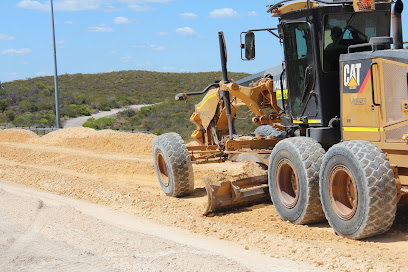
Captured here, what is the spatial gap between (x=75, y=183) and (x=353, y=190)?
7.34 m

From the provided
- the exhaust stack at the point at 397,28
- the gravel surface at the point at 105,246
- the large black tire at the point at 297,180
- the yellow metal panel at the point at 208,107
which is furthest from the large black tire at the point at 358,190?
the yellow metal panel at the point at 208,107

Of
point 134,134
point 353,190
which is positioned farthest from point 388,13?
point 134,134

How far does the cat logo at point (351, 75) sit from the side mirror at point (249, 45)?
182cm

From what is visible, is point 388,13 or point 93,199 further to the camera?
point 93,199

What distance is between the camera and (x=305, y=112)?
29.1 ft

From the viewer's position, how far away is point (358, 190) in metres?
6.83

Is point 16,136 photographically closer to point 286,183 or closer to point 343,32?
point 286,183

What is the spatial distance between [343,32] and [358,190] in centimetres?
273

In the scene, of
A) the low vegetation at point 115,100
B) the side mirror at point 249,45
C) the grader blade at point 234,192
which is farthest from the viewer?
the low vegetation at point 115,100

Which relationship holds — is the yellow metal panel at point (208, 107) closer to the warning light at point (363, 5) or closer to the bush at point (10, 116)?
the warning light at point (363, 5)

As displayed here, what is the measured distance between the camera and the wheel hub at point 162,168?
37.9 ft

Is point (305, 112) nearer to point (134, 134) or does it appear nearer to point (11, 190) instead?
point (11, 190)

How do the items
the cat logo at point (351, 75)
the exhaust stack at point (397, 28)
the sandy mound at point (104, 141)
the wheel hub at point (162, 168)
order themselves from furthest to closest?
the sandy mound at point (104, 141) → the wheel hub at point (162, 168) → the cat logo at point (351, 75) → the exhaust stack at point (397, 28)

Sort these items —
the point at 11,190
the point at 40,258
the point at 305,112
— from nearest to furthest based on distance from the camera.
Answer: the point at 40,258
the point at 305,112
the point at 11,190
